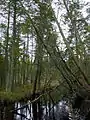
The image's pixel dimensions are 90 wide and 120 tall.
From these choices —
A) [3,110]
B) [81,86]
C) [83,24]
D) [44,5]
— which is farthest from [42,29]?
[83,24]

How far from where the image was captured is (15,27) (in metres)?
17.5

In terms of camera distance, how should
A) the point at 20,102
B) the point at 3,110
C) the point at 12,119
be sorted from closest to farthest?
the point at 12,119 → the point at 3,110 → the point at 20,102

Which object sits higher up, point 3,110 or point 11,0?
point 11,0

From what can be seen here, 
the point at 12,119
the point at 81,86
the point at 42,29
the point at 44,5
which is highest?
the point at 44,5

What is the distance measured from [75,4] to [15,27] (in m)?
4.42

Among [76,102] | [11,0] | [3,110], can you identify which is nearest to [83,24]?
[76,102]

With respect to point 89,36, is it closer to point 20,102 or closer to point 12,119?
point 20,102

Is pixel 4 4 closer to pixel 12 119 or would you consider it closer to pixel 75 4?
pixel 75 4

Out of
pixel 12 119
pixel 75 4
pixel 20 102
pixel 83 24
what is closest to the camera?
pixel 12 119

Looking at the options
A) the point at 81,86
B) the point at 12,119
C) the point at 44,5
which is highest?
the point at 44,5

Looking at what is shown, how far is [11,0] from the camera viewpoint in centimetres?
1370

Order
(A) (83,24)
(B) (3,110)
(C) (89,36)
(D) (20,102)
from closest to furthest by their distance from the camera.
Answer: (B) (3,110)
(D) (20,102)
(A) (83,24)
(C) (89,36)

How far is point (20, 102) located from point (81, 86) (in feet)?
17.9

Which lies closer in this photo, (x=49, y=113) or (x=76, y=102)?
(x=49, y=113)
